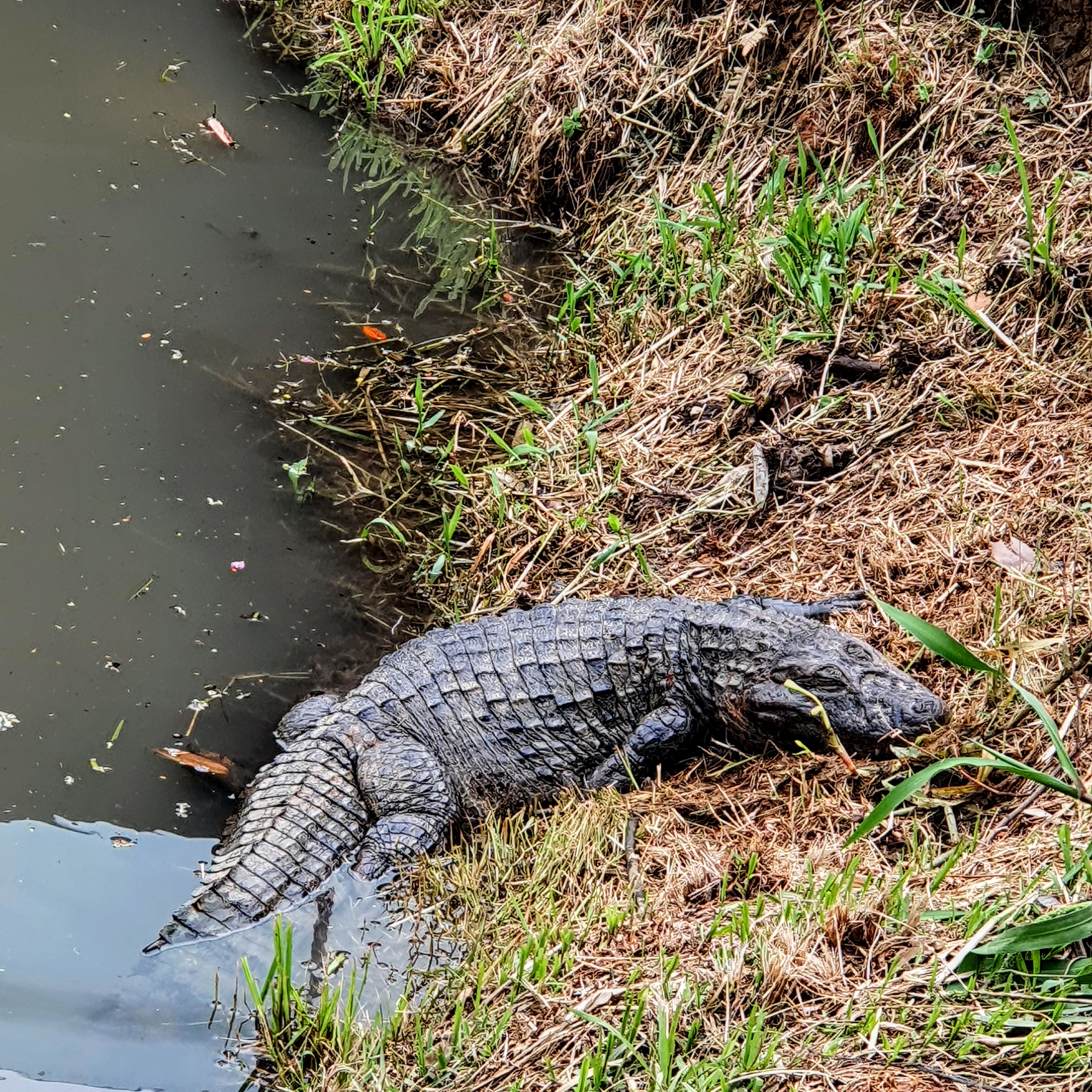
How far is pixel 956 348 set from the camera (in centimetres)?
443

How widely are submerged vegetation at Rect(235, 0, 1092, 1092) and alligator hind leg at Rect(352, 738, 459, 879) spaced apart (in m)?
0.13

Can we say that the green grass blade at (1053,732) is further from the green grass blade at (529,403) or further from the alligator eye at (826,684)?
the green grass blade at (529,403)

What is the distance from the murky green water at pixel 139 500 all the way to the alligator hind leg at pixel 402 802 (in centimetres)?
16

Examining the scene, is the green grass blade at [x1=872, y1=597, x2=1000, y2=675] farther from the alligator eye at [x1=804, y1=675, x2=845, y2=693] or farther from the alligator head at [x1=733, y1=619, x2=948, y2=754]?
the alligator eye at [x1=804, y1=675, x2=845, y2=693]

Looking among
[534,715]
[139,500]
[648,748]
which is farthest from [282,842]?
[139,500]

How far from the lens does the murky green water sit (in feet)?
10.2

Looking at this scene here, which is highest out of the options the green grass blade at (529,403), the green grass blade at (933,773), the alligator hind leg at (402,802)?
the green grass blade at (933,773)

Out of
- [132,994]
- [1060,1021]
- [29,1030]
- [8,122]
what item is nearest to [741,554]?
[1060,1021]

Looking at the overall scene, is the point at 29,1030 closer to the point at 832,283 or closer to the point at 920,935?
the point at 920,935

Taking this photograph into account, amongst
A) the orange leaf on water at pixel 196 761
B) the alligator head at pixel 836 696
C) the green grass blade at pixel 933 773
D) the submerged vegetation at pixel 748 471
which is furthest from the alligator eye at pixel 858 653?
the orange leaf on water at pixel 196 761

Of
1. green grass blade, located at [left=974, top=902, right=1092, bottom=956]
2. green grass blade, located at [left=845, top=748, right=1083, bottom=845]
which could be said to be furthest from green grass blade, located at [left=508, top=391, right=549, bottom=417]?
green grass blade, located at [left=974, top=902, right=1092, bottom=956]

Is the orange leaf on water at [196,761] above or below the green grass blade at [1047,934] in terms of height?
below

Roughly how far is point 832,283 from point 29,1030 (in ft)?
13.7

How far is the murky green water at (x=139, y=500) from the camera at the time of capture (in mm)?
3113
